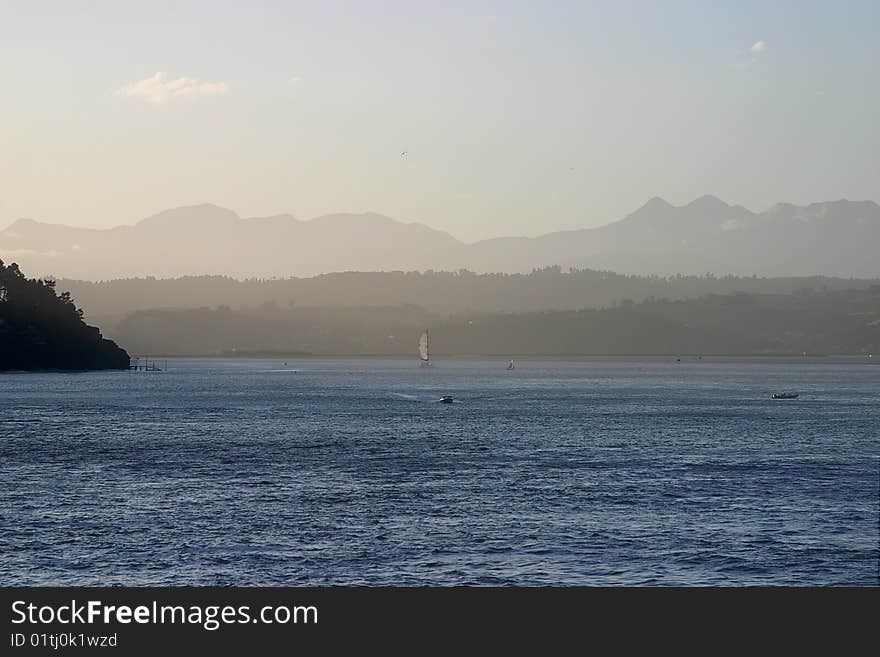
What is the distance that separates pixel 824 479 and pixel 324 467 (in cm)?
4272

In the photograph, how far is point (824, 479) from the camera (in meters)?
90.8

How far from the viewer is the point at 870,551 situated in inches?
2377

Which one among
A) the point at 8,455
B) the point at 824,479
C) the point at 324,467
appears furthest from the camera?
the point at 8,455
